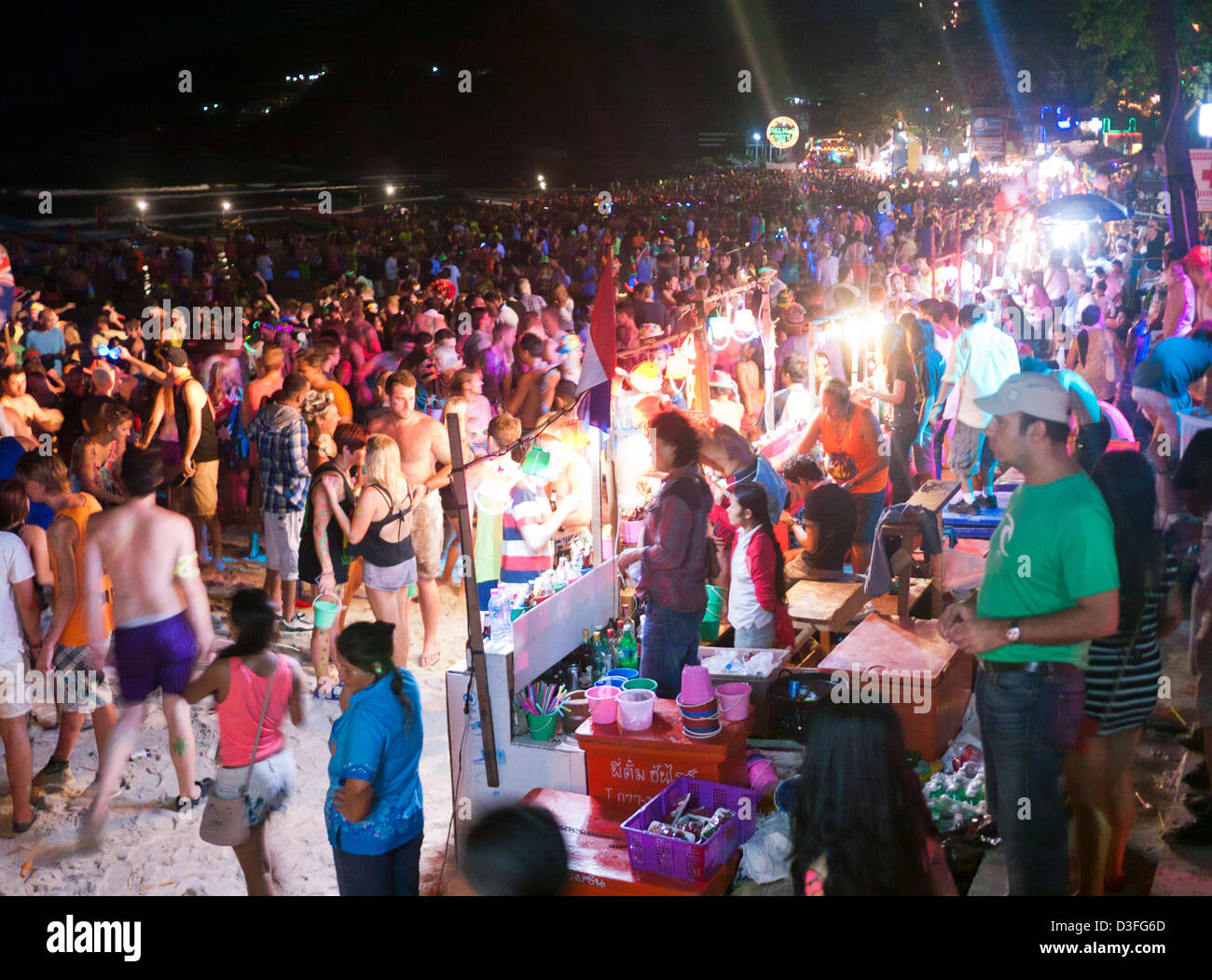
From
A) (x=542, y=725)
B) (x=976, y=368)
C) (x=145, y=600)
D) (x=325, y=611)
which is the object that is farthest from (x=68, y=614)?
(x=976, y=368)

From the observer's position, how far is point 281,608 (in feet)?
24.6

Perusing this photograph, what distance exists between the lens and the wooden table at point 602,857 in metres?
3.99

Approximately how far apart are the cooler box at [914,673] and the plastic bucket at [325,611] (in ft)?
9.44

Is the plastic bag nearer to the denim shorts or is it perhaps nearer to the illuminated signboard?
the denim shorts

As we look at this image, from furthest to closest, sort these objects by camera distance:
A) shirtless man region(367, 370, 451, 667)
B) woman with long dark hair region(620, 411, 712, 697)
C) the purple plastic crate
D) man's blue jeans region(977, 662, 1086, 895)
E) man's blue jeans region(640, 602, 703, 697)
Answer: shirtless man region(367, 370, 451, 667)
man's blue jeans region(640, 602, 703, 697)
woman with long dark hair region(620, 411, 712, 697)
the purple plastic crate
man's blue jeans region(977, 662, 1086, 895)

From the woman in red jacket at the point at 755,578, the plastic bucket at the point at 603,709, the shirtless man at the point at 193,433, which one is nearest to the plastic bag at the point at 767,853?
the plastic bucket at the point at 603,709

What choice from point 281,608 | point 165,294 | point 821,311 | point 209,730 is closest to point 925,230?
point 821,311

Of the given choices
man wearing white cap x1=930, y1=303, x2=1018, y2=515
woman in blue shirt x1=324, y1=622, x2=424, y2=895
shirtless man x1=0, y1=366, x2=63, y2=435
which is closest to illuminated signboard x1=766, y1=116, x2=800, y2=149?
man wearing white cap x1=930, y1=303, x2=1018, y2=515

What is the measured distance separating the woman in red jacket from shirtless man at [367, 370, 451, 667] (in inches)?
80.9

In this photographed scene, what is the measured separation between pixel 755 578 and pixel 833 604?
1.10 meters

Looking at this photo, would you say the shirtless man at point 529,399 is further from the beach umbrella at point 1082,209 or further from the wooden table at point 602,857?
the beach umbrella at point 1082,209

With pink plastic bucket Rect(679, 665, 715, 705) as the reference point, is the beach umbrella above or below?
above

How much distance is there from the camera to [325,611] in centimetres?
621

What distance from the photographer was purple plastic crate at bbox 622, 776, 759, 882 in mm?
3945
